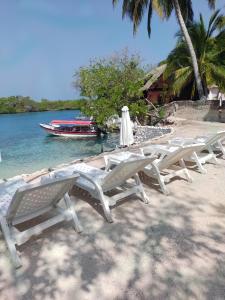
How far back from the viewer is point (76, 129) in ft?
70.2

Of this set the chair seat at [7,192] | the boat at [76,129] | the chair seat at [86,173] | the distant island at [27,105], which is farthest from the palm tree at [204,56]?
the distant island at [27,105]

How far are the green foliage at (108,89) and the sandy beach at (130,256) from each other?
37.7 ft

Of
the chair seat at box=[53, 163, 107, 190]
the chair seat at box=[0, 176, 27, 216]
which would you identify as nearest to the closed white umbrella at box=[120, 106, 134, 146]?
the chair seat at box=[53, 163, 107, 190]

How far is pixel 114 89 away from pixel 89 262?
13657mm

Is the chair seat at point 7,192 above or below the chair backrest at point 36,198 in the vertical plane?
below

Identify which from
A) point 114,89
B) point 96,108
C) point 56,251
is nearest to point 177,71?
point 114,89

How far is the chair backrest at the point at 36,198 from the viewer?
9.30 ft

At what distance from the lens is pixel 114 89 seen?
15789 millimetres

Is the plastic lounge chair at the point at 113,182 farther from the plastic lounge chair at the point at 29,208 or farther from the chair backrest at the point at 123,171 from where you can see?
the plastic lounge chair at the point at 29,208

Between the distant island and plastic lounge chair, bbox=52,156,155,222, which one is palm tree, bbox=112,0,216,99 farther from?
the distant island

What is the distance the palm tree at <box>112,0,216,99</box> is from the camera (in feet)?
58.9

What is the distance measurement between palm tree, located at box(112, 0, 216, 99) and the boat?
292 inches

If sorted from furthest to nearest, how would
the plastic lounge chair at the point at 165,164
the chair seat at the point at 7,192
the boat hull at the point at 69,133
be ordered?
the boat hull at the point at 69,133
the plastic lounge chair at the point at 165,164
the chair seat at the point at 7,192

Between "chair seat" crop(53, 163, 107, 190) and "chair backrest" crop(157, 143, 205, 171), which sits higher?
"chair backrest" crop(157, 143, 205, 171)
